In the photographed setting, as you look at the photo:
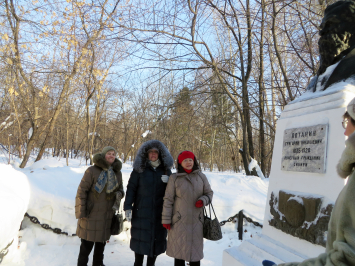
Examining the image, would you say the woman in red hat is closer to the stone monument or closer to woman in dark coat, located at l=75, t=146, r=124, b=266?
the stone monument

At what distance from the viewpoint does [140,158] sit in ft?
10.8

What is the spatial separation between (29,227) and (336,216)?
4.45m

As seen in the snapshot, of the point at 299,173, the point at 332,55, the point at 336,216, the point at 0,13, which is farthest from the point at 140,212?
the point at 0,13

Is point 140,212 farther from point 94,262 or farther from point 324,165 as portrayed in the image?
point 324,165

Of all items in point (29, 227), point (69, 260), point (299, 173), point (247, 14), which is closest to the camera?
point (299, 173)

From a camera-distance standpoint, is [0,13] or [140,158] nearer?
[140,158]

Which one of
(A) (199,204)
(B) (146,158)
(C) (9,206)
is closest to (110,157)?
(B) (146,158)

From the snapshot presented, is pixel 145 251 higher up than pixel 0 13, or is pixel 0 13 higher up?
pixel 0 13

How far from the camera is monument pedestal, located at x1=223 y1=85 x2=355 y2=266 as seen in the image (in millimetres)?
2037

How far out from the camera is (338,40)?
2.35m

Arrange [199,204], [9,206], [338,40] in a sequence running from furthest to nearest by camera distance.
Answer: [9,206], [199,204], [338,40]

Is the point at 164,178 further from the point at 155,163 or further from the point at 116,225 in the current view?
the point at 116,225

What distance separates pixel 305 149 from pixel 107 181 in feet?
7.85

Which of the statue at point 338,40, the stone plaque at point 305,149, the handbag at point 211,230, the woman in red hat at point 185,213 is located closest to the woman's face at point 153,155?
the woman in red hat at point 185,213
